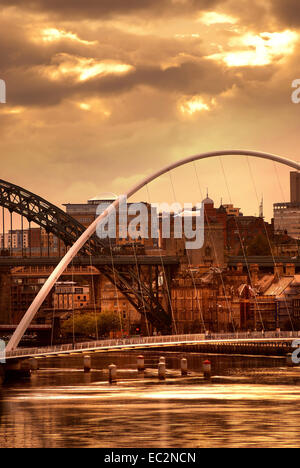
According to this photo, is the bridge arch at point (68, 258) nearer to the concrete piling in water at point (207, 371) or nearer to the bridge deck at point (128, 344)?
the bridge deck at point (128, 344)

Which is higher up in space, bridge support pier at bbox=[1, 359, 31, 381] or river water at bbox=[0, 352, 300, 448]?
bridge support pier at bbox=[1, 359, 31, 381]

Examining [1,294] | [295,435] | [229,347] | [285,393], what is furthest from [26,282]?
[295,435]

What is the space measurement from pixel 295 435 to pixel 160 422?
7363mm

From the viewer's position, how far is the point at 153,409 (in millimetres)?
74000

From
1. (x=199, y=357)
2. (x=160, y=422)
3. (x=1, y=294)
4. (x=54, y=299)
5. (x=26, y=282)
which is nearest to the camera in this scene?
(x=160, y=422)

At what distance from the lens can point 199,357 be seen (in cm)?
11612

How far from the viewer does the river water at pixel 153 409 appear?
64.2 m

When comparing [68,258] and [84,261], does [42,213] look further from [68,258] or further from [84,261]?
[68,258]

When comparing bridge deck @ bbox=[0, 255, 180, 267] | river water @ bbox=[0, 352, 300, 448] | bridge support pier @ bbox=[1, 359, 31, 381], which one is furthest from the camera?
bridge deck @ bbox=[0, 255, 180, 267]

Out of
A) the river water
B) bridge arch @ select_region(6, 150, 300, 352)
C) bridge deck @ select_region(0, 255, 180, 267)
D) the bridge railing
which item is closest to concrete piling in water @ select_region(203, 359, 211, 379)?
the river water

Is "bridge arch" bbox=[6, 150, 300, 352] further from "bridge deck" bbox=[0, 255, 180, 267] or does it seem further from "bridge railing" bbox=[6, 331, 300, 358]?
"bridge deck" bbox=[0, 255, 180, 267]

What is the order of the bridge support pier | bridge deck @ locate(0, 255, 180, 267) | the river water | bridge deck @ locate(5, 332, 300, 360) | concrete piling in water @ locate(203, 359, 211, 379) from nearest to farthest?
the river water < bridge deck @ locate(5, 332, 300, 360) < the bridge support pier < concrete piling in water @ locate(203, 359, 211, 379) < bridge deck @ locate(0, 255, 180, 267)

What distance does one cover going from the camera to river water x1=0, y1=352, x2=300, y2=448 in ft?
211
